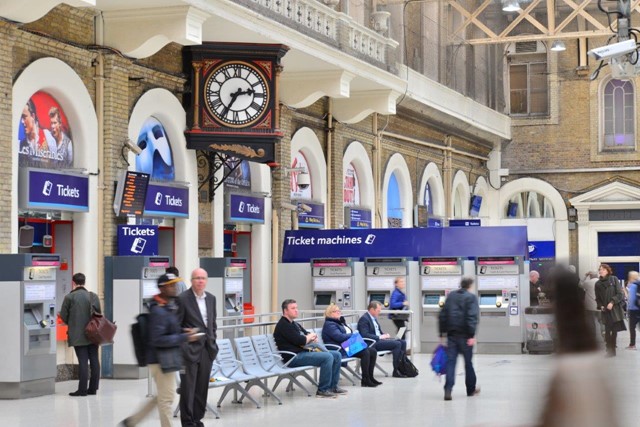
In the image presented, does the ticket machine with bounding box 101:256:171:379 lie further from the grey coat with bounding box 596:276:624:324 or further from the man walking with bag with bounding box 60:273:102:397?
the grey coat with bounding box 596:276:624:324

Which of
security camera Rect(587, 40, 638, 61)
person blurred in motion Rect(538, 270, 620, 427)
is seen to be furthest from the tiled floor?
person blurred in motion Rect(538, 270, 620, 427)

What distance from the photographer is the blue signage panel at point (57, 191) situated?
15.8 metres

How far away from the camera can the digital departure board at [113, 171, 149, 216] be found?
1744 centimetres

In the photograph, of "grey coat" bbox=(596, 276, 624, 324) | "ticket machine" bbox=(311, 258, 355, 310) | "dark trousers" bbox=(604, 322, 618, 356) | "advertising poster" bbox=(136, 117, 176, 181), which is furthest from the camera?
"ticket machine" bbox=(311, 258, 355, 310)

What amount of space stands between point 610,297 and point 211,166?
23.7ft

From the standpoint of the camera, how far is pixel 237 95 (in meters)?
19.9

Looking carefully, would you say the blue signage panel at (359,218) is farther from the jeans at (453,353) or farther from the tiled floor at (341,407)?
the jeans at (453,353)

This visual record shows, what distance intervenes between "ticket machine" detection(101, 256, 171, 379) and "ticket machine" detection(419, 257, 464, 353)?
7092mm

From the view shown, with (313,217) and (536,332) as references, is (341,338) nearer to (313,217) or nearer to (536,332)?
→ (536,332)

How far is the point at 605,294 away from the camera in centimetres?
2169

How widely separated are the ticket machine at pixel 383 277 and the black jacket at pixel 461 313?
773cm

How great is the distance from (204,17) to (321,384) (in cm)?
565

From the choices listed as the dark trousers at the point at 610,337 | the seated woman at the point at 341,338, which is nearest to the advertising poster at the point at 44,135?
the seated woman at the point at 341,338

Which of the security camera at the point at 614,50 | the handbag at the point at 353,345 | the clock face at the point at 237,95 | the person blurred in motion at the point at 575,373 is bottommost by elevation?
the handbag at the point at 353,345
